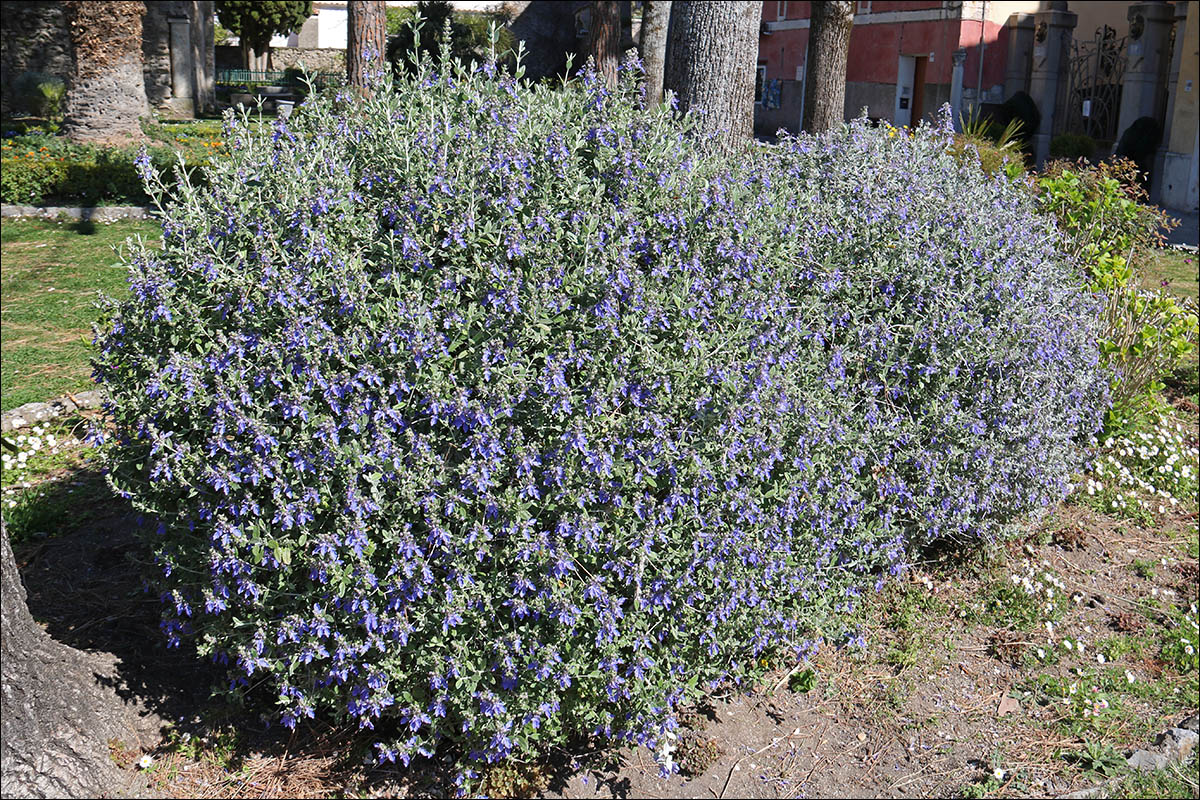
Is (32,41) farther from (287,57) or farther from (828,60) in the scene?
(828,60)

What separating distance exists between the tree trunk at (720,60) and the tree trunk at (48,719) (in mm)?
4476

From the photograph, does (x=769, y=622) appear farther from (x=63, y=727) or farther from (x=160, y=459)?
(x=63, y=727)

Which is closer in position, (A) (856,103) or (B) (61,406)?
(B) (61,406)

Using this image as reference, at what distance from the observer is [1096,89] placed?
66.2 feet

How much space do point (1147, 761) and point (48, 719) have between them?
368 centimetres

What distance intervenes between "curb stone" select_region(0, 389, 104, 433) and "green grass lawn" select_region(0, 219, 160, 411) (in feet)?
0.26

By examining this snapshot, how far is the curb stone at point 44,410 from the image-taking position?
557 centimetres

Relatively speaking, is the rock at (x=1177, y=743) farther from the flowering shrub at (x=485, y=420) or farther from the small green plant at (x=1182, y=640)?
the flowering shrub at (x=485, y=420)

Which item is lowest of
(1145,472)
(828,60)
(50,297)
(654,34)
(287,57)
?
(1145,472)

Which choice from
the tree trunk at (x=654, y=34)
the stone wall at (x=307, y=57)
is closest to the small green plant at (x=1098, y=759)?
the tree trunk at (x=654, y=34)

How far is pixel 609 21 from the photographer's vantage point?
1714cm

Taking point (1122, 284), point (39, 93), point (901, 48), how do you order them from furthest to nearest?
point (901, 48), point (39, 93), point (1122, 284)

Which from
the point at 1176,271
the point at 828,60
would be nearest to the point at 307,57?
the point at 828,60

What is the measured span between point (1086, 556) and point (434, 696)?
3531 mm
